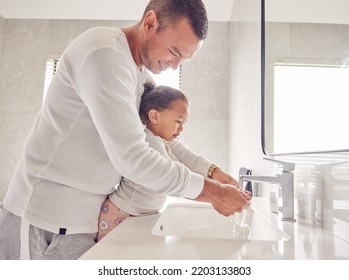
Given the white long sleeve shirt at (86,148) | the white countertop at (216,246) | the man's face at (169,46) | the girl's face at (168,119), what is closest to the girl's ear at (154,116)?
the girl's face at (168,119)

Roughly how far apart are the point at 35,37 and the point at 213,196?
256 centimetres

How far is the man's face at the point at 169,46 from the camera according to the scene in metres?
0.80

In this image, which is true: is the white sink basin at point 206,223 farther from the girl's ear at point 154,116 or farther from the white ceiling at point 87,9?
the white ceiling at point 87,9

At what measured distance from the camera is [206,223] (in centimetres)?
106

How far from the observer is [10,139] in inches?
101

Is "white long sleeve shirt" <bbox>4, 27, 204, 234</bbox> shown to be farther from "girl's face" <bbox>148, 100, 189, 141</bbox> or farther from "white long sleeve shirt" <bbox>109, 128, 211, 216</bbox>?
"girl's face" <bbox>148, 100, 189, 141</bbox>

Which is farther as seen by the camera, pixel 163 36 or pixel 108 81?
pixel 163 36

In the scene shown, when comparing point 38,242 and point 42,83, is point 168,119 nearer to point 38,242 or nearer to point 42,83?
point 38,242

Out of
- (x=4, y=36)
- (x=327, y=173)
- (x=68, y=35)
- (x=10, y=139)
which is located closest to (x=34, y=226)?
(x=327, y=173)

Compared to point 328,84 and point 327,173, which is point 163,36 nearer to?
point 328,84

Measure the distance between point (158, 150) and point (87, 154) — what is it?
0.28 metres

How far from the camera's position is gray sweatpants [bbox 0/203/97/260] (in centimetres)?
73

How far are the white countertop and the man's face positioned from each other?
18.7 inches

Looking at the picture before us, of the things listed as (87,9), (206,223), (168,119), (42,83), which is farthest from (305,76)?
(42,83)
